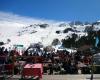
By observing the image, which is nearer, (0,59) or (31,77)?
(31,77)

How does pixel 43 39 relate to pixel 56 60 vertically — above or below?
above

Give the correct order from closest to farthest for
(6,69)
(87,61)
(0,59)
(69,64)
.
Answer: (6,69) < (0,59) < (69,64) < (87,61)

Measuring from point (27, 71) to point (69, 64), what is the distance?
5.16m

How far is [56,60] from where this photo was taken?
23594 mm

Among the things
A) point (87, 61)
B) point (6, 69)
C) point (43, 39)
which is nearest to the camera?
point (6, 69)

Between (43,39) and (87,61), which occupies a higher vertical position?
(43,39)

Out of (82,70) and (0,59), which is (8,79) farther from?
(82,70)

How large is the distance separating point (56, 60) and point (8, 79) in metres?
6.37

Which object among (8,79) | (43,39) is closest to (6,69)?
(8,79)

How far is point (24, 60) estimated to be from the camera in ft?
75.1

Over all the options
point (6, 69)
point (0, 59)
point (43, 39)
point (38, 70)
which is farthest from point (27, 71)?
point (43, 39)

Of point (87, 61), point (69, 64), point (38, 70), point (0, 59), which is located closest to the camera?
point (38, 70)

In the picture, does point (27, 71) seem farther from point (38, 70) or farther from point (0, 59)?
point (0, 59)

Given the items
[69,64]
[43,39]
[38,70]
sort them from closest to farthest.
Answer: [38,70] → [69,64] → [43,39]
